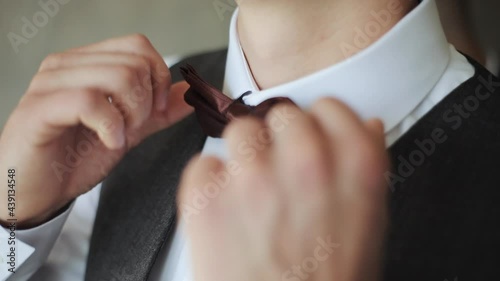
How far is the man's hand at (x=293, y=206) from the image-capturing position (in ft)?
1.33

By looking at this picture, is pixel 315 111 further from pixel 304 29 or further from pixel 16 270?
pixel 16 270

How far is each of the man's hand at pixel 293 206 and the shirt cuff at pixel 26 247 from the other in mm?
398

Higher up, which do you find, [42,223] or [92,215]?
[42,223]

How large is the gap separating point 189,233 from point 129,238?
0.36 meters

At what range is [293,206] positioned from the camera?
0.42m

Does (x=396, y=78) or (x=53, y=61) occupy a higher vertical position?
(x=53, y=61)

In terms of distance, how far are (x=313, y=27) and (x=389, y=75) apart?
0.10 metres

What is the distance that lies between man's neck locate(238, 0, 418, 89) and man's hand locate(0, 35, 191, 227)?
141mm

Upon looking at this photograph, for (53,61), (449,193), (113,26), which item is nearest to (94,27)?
(113,26)

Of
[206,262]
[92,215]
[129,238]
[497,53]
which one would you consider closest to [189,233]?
[206,262]

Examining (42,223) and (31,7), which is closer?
(42,223)

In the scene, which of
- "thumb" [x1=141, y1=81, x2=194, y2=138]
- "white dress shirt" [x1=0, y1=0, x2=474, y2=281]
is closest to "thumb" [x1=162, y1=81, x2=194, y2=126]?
"thumb" [x1=141, y1=81, x2=194, y2=138]

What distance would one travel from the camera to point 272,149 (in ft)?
1.41

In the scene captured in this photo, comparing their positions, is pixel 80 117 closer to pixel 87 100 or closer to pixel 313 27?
pixel 87 100
